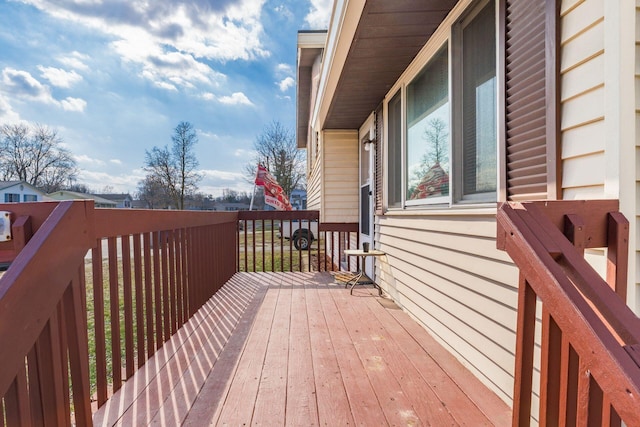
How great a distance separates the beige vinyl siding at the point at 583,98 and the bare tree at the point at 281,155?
62.5 feet

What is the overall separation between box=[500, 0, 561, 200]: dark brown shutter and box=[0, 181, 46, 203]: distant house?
29473mm

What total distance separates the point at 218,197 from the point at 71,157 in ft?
44.7

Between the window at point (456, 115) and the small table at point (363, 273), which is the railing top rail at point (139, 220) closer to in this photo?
the small table at point (363, 273)

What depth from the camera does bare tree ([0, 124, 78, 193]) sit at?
93.2 feet

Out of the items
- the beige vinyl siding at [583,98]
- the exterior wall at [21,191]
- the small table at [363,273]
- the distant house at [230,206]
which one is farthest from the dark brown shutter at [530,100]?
the distant house at [230,206]

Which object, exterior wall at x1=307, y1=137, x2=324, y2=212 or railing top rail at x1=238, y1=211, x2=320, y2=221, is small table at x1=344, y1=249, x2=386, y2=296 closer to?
railing top rail at x1=238, y1=211, x2=320, y2=221

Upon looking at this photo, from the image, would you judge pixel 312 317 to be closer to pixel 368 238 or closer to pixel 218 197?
pixel 368 238

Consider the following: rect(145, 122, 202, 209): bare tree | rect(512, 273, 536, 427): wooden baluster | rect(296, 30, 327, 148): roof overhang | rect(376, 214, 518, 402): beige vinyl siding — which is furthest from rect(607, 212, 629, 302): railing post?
rect(145, 122, 202, 209): bare tree

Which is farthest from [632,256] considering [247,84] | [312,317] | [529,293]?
[247,84]

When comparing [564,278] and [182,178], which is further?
[182,178]

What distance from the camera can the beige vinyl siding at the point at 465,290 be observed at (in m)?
1.78

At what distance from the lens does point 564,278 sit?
2.69ft

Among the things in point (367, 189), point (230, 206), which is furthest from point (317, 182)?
point (230, 206)

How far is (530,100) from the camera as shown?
1562mm
